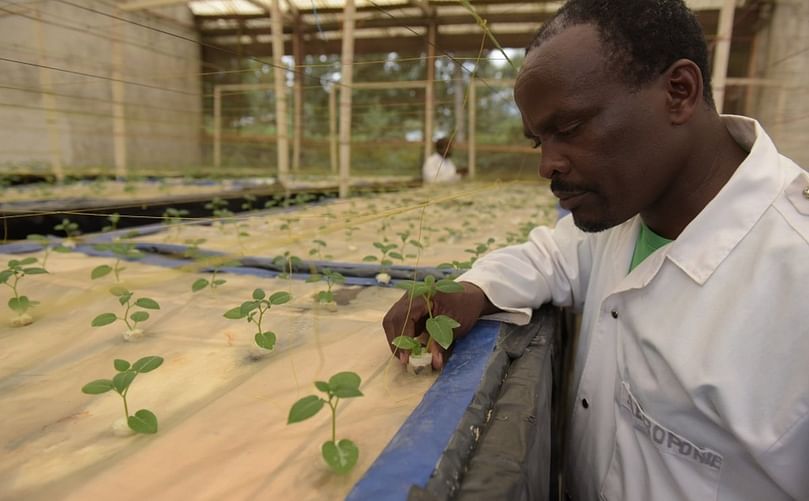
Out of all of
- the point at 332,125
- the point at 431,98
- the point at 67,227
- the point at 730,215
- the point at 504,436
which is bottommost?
the point at 504,436

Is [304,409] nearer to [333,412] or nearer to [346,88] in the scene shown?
[333,412]

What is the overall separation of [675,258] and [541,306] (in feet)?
1.32

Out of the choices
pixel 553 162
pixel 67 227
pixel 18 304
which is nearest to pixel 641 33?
pixel 553 162

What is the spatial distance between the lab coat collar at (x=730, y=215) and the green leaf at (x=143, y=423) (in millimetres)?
745

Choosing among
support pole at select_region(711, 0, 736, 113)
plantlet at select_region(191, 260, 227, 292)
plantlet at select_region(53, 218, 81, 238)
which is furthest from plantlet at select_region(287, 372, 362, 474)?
support pole at select_region(711, 0, 736, 113)

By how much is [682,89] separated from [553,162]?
0.67 ft

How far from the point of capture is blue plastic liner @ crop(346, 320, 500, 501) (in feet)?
1.55

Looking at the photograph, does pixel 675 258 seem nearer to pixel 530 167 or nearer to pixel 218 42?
pixel 530 167

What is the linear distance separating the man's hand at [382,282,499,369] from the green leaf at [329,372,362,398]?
0.83ft

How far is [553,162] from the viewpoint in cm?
73

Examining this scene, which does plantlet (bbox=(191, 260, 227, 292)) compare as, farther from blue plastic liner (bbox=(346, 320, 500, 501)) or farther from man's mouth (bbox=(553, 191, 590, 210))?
man's mouth (bbox=(553, 191, 590, 210))

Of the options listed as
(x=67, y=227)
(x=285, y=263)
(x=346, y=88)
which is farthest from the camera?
(x=346, y=88)

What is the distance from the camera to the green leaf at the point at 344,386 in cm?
51

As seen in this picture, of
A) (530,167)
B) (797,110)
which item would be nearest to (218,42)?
(530,167)
